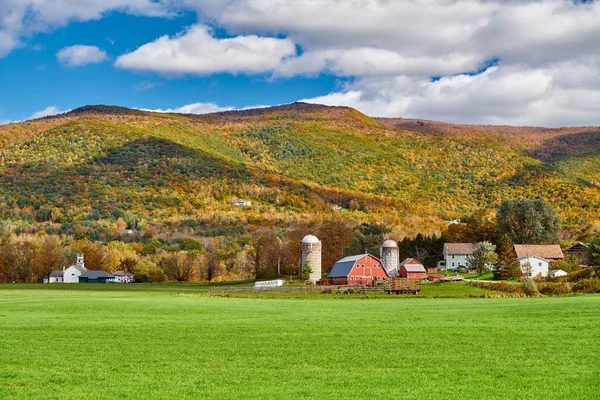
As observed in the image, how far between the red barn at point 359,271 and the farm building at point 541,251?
23024 millimetres

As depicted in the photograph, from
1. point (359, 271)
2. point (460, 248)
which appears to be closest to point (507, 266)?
point (359, 271)

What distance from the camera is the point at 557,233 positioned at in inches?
4557

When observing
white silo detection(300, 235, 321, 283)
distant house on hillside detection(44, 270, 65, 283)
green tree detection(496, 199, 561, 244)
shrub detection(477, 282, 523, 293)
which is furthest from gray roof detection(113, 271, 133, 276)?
Result: shrub detection(477, 282, 523, 293)

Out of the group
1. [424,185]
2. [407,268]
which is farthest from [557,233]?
[424,185]

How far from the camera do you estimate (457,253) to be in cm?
11194

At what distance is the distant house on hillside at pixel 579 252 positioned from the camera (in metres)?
104

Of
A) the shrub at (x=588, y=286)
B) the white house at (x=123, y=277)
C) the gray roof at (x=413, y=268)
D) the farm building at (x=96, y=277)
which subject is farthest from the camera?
the white house at (x=123, y=277)

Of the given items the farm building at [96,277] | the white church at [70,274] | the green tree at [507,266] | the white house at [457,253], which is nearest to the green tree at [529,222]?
the white house at [457,253]

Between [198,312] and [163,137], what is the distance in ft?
530

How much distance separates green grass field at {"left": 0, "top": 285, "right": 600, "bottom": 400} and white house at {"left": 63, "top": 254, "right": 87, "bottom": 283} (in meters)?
99.0

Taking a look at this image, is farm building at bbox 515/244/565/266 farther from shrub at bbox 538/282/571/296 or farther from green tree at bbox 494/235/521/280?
shrub at bbox 538/282/571/296

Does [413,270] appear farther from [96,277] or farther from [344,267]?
[96,277]

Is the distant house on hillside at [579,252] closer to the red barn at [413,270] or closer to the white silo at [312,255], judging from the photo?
the red barn at [413,270]

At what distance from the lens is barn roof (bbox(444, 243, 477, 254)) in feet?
366
